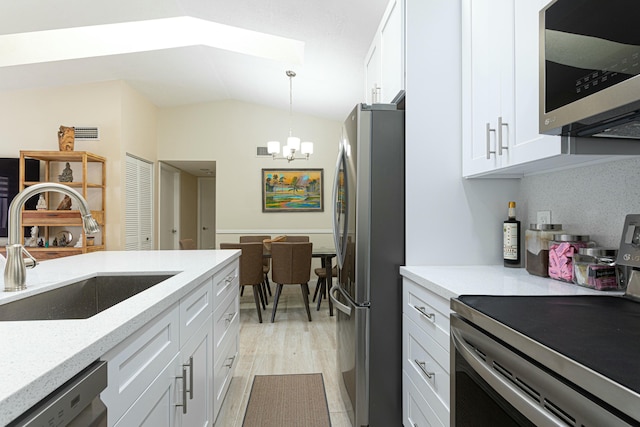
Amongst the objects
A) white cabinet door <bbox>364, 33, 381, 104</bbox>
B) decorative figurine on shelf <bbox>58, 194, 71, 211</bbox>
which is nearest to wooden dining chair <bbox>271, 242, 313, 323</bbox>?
white cabinet door <bbox>364, 33, 381, 104</bbox>

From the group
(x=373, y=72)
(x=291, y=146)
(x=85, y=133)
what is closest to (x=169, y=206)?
(x=85, y=133)

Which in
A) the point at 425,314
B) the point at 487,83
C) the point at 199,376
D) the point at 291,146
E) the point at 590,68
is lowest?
the point at 199,376

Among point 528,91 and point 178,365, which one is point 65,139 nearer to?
point 178,365

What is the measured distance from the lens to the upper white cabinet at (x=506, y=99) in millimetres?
1186

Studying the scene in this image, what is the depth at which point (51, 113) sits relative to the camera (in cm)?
438

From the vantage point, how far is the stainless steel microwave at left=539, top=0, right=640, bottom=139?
A: 0.82m

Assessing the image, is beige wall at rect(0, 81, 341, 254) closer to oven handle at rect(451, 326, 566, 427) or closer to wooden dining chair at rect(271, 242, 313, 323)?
wooden dining chair at rect(271, 242, 313, 323)

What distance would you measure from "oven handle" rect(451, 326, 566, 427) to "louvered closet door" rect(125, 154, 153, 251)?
15.0 feet

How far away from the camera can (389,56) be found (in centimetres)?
208

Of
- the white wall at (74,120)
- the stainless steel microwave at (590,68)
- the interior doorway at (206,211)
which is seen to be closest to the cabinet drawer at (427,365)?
the stainless steel microwave at (590,68)

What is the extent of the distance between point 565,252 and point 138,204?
509 centimetres

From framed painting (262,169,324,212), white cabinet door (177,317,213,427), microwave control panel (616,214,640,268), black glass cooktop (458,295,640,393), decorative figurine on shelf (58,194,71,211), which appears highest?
framed painting (262,169,324,212)

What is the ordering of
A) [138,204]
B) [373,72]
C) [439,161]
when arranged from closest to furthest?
1. [439,161]
2. [373,72]
3. [138,204]

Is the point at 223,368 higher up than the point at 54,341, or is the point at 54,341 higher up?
the point at 54,341
